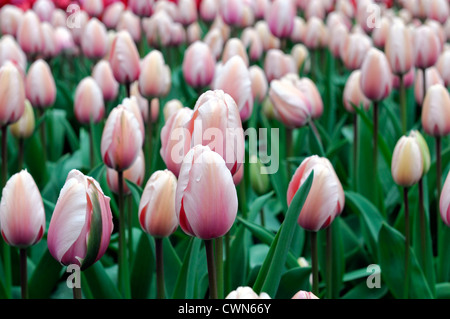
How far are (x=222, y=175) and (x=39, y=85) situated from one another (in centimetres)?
129

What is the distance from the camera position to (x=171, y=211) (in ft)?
3.48

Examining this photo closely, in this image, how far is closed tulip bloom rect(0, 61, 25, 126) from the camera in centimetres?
141

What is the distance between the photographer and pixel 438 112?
153 centimetres

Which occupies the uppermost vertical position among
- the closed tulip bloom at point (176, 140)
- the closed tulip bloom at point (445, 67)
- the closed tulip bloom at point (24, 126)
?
the closed tulip bloom at point (445, 67)

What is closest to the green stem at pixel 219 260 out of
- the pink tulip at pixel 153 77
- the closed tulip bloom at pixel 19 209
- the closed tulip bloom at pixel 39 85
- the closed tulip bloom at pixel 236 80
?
the closed tulip bloom at pixel 19 209

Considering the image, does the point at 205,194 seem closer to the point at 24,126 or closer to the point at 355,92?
the point at 24,126

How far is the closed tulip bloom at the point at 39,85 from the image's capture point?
1.93m

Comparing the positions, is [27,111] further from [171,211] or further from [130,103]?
[171,211]

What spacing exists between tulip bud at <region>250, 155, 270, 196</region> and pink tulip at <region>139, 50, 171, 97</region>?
320mm

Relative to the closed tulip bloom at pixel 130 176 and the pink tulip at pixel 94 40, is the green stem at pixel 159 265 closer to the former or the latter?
the closed tulip bloom at pixel 130 176

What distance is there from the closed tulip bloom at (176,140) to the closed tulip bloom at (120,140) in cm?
10

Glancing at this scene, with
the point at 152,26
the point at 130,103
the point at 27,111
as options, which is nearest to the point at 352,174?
the point at 130,103

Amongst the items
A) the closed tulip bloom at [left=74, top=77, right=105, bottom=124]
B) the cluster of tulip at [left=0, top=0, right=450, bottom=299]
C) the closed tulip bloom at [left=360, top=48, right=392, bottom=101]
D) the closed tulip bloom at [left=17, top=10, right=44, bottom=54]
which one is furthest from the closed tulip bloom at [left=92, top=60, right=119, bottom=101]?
the closed tulip bloom at [left=360, top=48, right=392, bottom=101]

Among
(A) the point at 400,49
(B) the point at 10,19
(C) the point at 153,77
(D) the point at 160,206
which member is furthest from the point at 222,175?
(B) the point at 10,19
